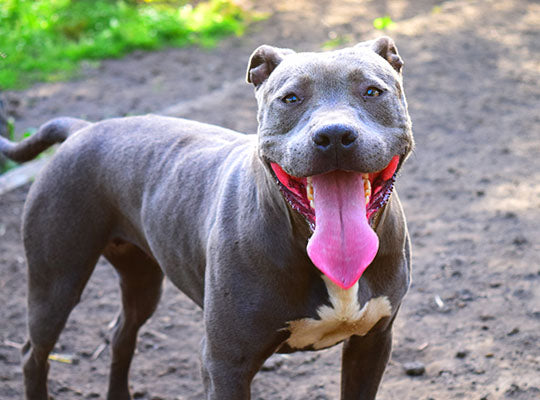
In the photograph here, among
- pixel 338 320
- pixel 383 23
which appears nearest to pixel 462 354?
pixel 338 320

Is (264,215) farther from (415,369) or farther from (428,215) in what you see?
(428,215)

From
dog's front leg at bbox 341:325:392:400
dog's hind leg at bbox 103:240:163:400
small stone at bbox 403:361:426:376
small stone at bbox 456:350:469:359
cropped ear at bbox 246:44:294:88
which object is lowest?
small stone at bbox 456:350:469:359

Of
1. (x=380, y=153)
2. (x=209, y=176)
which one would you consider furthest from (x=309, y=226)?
(x=209, y=176)

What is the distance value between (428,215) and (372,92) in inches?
123

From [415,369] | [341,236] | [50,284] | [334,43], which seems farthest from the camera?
[334,43]

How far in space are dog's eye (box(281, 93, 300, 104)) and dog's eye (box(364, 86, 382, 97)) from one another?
263mm

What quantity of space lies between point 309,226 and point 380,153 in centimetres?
40

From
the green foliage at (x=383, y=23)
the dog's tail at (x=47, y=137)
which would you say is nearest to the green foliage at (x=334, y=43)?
the green foliage at (x=383, y=23)

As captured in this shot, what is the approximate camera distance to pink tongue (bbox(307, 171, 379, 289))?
9.01 feet

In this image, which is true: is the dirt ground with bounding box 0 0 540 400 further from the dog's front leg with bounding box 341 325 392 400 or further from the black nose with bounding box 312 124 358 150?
the black nose with bounding box 312 124 358 150

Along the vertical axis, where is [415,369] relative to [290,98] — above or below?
below

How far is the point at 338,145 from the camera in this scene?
104 inches

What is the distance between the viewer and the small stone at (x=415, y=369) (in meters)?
4.18

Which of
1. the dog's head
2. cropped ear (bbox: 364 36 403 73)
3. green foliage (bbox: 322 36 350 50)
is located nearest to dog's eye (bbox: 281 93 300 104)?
the dog's head
